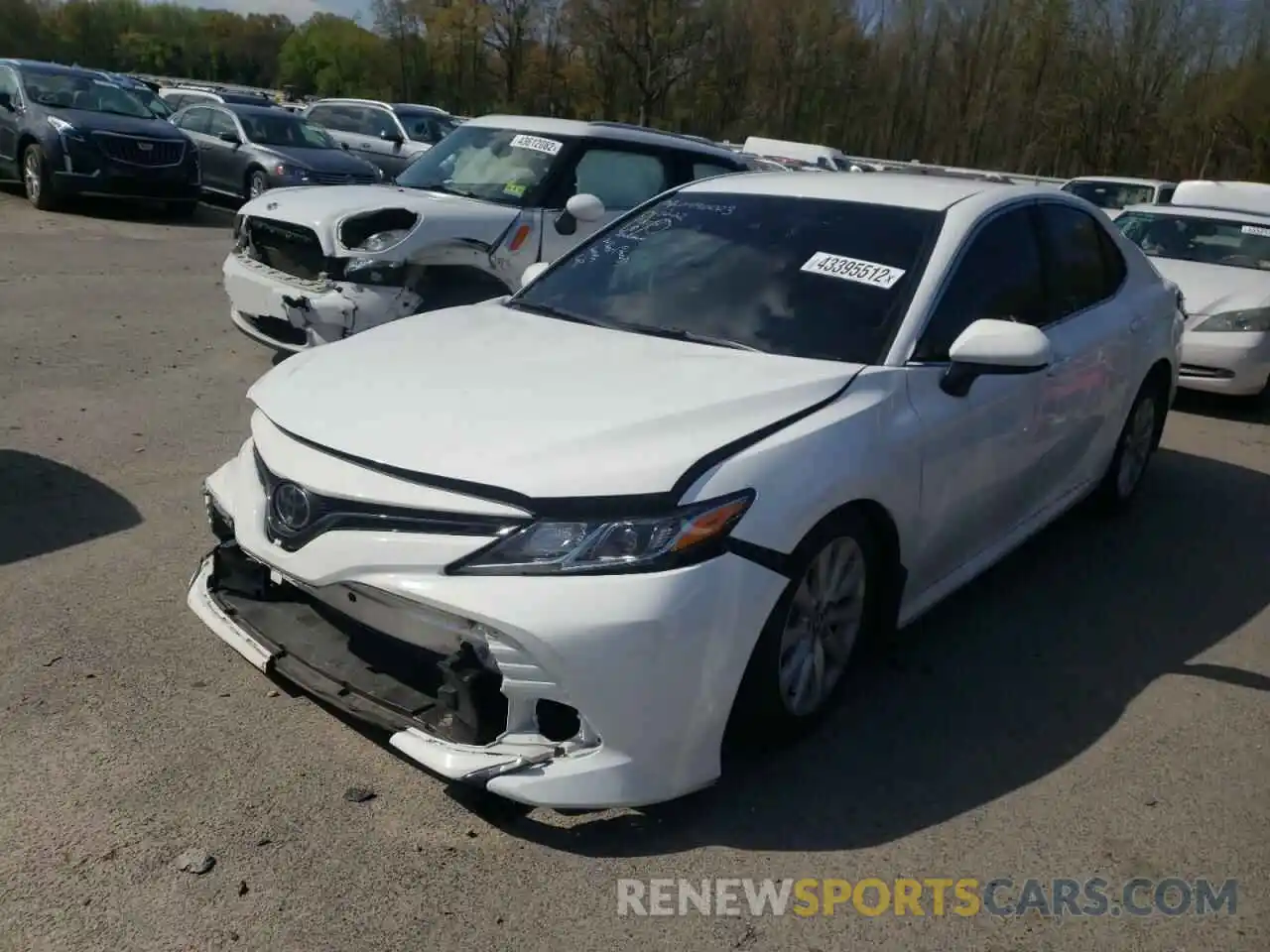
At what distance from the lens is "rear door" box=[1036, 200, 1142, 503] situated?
4707 mm

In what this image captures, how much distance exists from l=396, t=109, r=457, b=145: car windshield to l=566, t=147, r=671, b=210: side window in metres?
13.5

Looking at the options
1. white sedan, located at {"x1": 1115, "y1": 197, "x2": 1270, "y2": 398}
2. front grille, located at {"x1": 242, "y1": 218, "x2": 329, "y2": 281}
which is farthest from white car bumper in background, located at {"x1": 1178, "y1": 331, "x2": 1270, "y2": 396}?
front grille, located at {"x1": 242, "y1": 218, "x2": 329, "y2": 281}

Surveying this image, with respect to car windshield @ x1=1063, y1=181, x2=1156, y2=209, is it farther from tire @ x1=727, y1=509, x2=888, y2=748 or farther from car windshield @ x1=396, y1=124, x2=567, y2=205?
tire @ x1=727, y1=509, x2=888, y2=748

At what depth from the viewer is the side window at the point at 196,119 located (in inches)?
681

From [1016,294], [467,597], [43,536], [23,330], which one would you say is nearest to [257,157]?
[23,330]

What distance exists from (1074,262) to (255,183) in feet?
→ 43.5

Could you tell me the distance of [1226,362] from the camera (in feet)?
28.6

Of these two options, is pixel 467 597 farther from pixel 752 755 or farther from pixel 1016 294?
pixel 1016 294

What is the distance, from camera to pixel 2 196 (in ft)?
49.3

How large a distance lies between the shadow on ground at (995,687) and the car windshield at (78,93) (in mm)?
13518

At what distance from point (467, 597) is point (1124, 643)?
9.53ft

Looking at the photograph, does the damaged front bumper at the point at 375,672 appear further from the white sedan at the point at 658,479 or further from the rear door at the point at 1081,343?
the rear door at the point at 1081,343

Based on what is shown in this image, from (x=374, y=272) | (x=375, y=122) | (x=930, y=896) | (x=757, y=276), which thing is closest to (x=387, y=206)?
(x=374, y=272)

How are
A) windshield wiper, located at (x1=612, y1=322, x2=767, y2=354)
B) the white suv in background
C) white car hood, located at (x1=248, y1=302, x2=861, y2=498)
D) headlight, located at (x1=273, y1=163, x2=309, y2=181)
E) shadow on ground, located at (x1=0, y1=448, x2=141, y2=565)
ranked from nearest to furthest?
white car hood, located at (x1=248, y1=302, x2=861, y2=498)
windshield wiper, located at (x1=612, y1=322, x2=767, y2=354)
shadow on ground, located at (x1=0, y1=448, x2=141, y2=565)
headlight, located at (x1=273, y1=163, x2=309, y2=181)
the white suv in background
